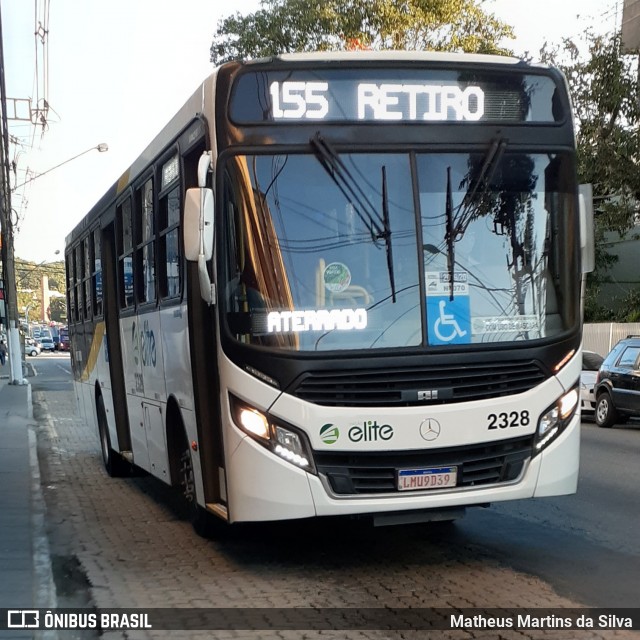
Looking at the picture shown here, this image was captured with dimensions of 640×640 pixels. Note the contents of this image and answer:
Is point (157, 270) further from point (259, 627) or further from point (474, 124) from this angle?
point (259, 627)

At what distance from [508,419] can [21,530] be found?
4514 mm

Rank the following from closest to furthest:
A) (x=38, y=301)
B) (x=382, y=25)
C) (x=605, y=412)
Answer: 1. (x=605, y=412)
2. (x=382, y=25)
3. (x=38, y=301)

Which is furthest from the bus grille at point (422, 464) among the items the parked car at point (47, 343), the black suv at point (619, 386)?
the parked car at point (47, 343)

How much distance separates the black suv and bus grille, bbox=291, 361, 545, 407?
1248 centimetres

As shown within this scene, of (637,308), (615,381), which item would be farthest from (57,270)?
(615,381)

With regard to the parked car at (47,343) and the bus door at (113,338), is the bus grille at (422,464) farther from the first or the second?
the parked car at (47,343)

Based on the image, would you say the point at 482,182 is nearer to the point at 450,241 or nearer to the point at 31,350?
the point at 450,241

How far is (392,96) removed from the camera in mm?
7055


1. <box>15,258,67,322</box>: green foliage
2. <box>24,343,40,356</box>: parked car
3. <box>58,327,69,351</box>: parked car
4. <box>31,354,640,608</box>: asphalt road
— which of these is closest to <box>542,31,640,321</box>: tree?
<box>31,354,640,608</box>: asphalt road

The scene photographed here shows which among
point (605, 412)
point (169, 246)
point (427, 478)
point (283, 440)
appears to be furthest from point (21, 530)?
point (605, 412)

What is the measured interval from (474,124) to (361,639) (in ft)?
11.3

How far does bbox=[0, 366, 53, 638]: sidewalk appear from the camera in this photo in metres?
6.79

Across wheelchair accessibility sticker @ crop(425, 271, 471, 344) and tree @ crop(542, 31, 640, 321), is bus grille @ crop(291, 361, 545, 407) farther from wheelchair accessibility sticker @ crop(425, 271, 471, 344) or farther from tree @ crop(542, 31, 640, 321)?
tree @ crop(542, 31, 640, 321)

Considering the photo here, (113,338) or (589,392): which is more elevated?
(113,338)
